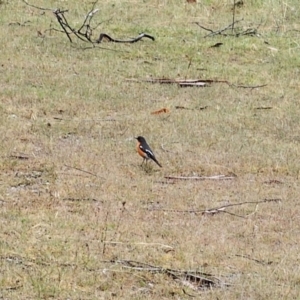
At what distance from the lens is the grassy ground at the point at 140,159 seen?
549 cm

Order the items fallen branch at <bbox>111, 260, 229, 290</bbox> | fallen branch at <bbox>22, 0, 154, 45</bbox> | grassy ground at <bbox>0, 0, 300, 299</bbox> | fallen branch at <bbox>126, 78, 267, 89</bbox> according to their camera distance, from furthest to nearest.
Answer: fallen branch at <bbox>22, 0, 154, 45</bbox> → fallen branch at <bbox>126, 78, 267, 89</bbox> → grassy ground at <bbox>0, 0, 300, 299</bbox> → fallen branch at <bbox>111, 260, 229, 290</bbox>

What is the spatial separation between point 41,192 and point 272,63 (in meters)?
5.43

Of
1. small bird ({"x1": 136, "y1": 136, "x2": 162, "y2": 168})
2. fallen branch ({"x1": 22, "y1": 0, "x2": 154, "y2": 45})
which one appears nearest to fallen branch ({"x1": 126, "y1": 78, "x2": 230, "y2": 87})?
fallen branch ({"x1": 22, "y1": 0, "x2": 154, "y2": 45})

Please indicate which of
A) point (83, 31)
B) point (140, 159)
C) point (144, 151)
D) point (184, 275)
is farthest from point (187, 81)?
point (184, 275)

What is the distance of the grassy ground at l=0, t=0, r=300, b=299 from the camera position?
549 cm

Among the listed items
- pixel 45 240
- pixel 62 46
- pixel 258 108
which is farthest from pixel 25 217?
pixel 62 46

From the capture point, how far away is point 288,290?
529 centimetres

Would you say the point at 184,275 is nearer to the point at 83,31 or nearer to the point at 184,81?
the point at 184,81

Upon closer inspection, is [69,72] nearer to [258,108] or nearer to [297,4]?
[258,108]

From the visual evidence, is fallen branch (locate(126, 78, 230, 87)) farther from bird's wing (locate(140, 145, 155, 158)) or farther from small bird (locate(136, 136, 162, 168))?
bird's wing (locate(140, 145, 155, 158))

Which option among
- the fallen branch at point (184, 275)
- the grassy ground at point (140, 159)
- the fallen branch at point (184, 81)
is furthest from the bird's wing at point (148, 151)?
the fallen branch at point (184, 81)

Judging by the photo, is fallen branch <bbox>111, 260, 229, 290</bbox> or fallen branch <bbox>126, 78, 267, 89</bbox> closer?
fallen branch <bbox>111, 260, 229, 290</bbox>

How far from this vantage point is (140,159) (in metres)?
7.84

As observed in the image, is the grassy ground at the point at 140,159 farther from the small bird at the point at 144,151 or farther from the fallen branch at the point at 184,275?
the small bird at the point at 144,151
